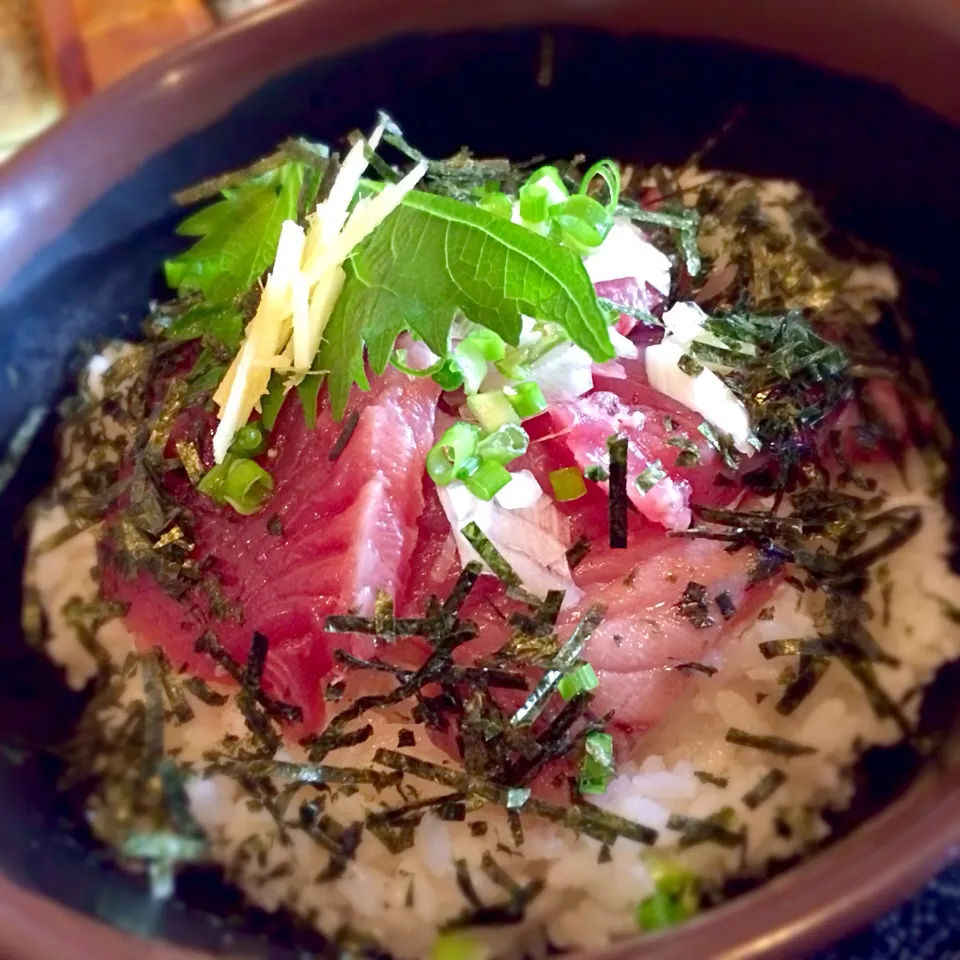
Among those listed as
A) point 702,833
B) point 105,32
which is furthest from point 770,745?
point 105,32

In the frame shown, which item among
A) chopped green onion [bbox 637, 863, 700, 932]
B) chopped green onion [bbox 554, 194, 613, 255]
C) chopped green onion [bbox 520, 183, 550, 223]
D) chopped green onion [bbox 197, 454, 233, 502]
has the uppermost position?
chopped green onion [bbox 520, 183, 550, 223]

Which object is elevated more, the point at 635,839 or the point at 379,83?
the point at 379,83

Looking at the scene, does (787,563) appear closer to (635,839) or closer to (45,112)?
(635,839)

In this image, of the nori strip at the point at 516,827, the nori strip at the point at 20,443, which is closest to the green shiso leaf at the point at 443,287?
the nori strip at the point at 516,827

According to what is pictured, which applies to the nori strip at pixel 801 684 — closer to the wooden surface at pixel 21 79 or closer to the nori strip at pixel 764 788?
the nori strip at pixel 764 788

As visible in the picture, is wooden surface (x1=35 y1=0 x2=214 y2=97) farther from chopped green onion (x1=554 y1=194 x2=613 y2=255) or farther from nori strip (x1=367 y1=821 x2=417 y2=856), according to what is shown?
nori strip (x1=367 y1=821 x2=417 y2=856)

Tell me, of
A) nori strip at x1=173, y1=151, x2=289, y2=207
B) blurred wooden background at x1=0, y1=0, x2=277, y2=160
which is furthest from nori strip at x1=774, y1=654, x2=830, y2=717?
blurred wooden background at x1=0, y1=0, x2=277, y2=160

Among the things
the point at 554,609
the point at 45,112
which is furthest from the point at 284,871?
the point at 45,112
